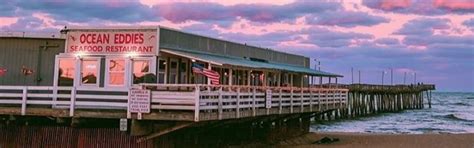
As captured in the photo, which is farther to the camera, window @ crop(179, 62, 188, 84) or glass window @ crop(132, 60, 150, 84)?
window @ crop(179, 62, 188, 84)

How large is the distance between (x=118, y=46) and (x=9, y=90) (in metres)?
3.53

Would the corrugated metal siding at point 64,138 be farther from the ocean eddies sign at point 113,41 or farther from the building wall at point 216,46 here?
the building wall at point 216,46

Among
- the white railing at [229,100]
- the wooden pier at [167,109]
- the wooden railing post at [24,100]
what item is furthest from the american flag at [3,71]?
the white railing at [229,100]

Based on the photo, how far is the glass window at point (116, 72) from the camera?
20.5m

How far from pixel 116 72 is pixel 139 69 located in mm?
785

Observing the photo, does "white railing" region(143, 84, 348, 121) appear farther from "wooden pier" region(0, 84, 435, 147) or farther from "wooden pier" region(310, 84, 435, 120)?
"wooden pier" region(310, 84, 435, 120)

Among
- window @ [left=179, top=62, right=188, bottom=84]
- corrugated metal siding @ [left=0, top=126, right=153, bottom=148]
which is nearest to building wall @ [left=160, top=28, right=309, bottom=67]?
window @ [left=179, top=62, right=188, bottom=84]

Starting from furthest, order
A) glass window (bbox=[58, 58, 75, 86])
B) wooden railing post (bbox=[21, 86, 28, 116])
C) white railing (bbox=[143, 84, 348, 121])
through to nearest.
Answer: glass window (bbox=[58, 58, 75, 86]) → wooden railing post (bbox=[21, 86, 28, 116]) → white railing (bbox=[143, 84, 348, 121])

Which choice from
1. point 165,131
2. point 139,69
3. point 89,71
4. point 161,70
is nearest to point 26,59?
point 89,71

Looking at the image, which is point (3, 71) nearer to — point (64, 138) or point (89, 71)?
point (89, 71)

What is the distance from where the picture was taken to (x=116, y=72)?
2053cm

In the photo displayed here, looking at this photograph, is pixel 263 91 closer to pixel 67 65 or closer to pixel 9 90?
pixel 67 65

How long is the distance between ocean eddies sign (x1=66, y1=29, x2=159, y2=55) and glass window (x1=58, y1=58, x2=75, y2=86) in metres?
0.36

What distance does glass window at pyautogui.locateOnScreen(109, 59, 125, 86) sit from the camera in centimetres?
2045
